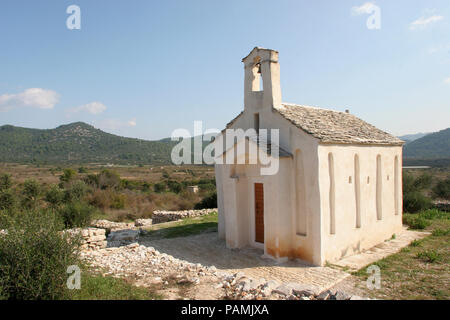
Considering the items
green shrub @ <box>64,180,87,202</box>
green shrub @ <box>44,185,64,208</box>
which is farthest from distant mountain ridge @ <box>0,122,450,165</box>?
green shrub @ <box>44,185,64,208</box>

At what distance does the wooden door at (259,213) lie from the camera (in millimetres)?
10625

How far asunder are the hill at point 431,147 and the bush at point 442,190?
230ft

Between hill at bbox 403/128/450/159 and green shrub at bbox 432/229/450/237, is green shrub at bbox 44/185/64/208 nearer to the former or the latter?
green shrub at bbox 432/229/450/237

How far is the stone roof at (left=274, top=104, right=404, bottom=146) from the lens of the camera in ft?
31.1

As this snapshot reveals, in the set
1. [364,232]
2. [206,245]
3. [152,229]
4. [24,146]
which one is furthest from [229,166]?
[24,146]

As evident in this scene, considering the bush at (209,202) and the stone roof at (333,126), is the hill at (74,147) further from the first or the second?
the stone roof at (333,126)

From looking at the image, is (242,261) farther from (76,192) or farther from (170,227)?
(76,192)

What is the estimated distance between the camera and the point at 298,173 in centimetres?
962

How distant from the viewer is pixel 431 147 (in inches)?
3521

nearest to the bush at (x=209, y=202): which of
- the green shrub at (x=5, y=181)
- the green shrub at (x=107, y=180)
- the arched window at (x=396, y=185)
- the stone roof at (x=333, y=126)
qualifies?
the stone roof at (x=333, y=126)

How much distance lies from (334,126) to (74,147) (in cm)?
8391

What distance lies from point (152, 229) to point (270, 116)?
8.59 meters
